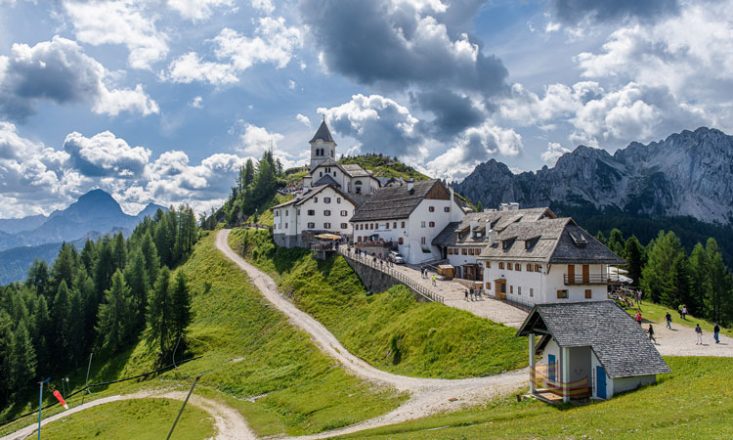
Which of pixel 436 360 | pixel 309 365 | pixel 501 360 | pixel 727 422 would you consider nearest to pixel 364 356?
pixel 309 365

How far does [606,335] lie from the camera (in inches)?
1085

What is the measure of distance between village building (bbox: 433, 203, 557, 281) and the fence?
957 centimetres

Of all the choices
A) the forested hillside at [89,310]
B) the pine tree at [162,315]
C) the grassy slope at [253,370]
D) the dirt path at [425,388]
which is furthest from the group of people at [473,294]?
the pine tree at [162,315]

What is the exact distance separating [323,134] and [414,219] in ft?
274

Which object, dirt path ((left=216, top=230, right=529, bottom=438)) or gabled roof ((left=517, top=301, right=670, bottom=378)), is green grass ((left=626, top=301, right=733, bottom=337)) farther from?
dirt path ((left=216, top=230, right=529, bottom=438))

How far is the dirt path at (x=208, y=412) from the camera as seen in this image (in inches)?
1506

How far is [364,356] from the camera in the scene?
164 feet

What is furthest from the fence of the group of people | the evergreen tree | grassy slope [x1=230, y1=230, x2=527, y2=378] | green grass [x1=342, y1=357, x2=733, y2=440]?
the evergreen tree

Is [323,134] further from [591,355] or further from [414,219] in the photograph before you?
[591,355]

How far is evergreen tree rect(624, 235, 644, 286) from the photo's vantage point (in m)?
93.9

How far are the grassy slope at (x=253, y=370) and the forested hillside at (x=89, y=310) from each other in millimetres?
5164

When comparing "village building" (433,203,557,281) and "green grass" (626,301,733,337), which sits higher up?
"village building" (433,203,557,281)

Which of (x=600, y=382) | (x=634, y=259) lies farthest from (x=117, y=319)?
(x=634, y=259)

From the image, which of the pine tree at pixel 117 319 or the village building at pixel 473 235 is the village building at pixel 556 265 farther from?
the pine tree at pixel 117 319
